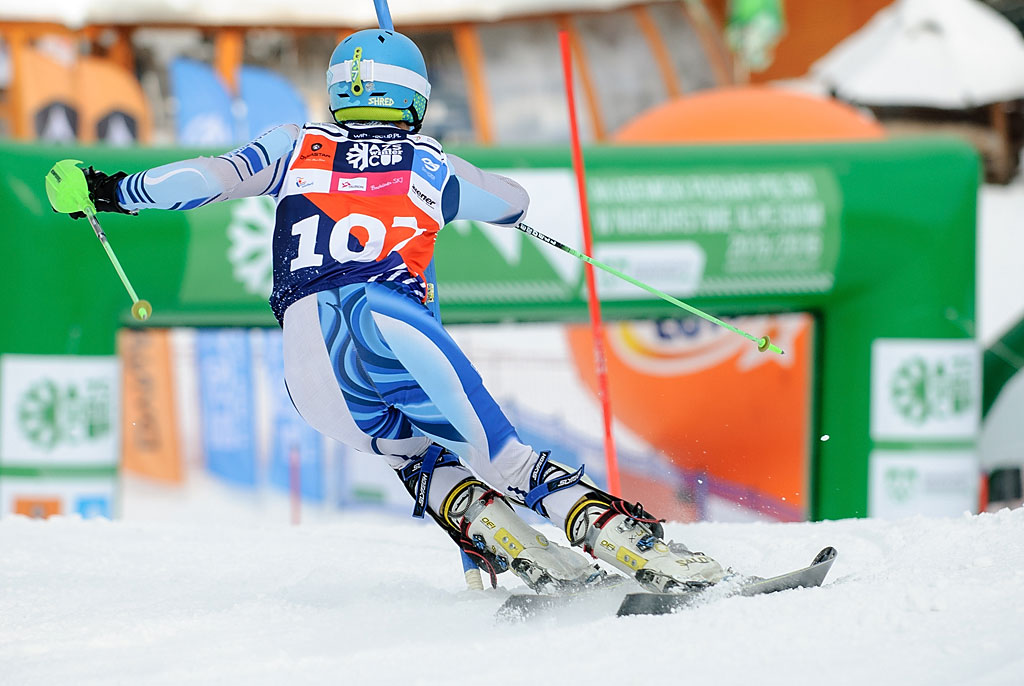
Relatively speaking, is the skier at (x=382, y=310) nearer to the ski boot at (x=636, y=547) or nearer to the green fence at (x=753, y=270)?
the ski boot at (x=636, y=547)

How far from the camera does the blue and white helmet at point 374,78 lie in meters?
2.33

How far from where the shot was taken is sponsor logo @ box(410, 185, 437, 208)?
232cm

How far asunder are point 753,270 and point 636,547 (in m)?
2.39

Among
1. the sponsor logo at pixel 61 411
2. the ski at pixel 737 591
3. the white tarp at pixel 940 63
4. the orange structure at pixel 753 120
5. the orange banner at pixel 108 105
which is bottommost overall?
the ski at pixel 737 591

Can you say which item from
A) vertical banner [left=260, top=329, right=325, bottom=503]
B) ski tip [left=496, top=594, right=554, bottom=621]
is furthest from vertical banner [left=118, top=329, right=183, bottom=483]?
ski tip [left=496, top=594, right=554, bottom=621]

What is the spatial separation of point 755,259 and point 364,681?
10.1 feet

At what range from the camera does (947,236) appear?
4.41 meters

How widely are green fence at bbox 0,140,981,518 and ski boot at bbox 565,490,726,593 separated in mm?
2046

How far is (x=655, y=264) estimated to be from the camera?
14.0 feet

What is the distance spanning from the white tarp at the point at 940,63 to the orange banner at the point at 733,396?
695cm

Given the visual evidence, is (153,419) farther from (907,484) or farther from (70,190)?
(70,190)

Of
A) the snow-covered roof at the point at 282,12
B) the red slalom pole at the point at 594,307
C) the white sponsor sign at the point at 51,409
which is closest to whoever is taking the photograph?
the red slalom pole at the point at 594,307

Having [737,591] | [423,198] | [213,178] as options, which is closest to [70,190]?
[213,178]

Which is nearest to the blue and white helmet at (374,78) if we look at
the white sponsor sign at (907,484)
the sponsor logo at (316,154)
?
the sponsor logo at (316,154)
